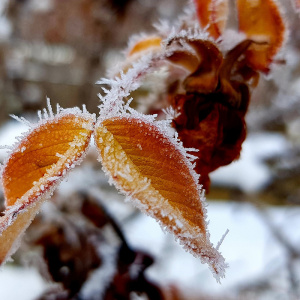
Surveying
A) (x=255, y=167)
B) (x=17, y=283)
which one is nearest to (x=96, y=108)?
(x=17, y=283)

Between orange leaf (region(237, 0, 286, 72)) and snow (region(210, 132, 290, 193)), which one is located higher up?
snow (region(210, 132, 290, 193))

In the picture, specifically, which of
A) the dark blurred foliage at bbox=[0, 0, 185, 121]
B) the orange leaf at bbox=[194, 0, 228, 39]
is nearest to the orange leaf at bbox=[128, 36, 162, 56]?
the orange leaf at bbox=[194, 0, 228, 39]

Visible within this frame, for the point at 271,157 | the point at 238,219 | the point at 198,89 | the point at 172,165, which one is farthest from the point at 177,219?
the point at 238,219

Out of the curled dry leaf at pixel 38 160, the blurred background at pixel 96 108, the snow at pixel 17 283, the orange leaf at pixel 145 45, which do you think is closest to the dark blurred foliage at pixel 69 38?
the blurred background at pixel 96 108

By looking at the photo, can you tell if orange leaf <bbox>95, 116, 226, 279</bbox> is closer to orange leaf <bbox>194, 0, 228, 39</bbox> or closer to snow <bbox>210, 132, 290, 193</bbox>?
orange leaf <bbox>194, 0, 228, 39</bbox>

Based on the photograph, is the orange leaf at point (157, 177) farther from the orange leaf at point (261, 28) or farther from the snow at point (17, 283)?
the snow at point (17, 283)

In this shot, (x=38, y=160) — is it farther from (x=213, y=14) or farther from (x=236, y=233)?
(x=236, y=233)
